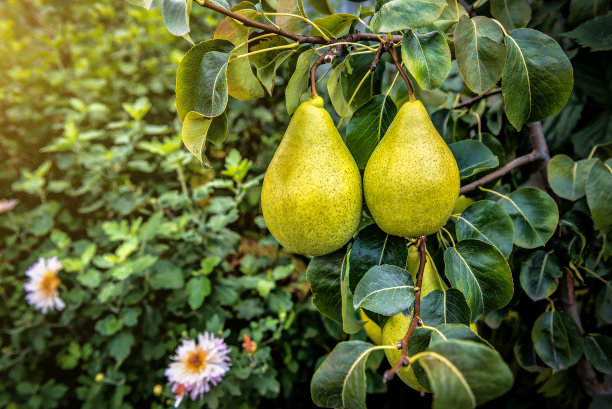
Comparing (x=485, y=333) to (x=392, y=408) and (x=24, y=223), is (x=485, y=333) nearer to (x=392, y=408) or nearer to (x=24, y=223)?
(x=392, y=408)

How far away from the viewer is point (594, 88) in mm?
1017

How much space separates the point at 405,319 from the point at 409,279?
0.23ft

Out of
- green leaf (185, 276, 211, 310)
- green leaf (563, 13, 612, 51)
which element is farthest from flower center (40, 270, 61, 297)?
green leaf (563, 13, 612, 51)

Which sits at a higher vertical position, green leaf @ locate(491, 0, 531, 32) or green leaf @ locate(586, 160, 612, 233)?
green leaf @ locate(491, 0, 531, 32)

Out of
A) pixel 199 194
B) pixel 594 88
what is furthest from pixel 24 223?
pixel 594 88

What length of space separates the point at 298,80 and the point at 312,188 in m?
0.18

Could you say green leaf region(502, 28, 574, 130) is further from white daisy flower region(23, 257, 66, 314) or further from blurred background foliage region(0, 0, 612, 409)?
white daisy flower region(23, 257, 66, 314)

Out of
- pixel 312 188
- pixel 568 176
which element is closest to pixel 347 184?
pixel 312 188

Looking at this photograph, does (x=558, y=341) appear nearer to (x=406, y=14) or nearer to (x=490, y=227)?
(x=490, y=227)

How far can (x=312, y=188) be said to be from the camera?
47cm

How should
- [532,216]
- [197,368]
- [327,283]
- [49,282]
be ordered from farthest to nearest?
[49,282] → [197,368] → [532,216] → [327,283]

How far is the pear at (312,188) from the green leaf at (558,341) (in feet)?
1.89

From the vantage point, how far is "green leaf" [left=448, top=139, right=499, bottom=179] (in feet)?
2.04

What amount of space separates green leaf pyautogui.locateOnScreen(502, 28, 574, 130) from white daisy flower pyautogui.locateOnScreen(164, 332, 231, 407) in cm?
94
